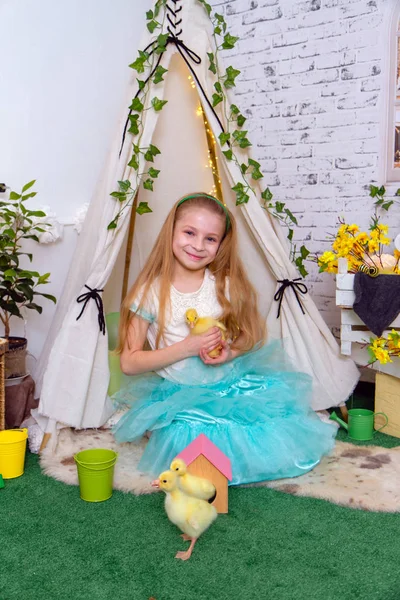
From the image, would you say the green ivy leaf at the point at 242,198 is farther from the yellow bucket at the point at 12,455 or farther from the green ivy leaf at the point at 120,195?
the yellow bucket at the point at 12,455

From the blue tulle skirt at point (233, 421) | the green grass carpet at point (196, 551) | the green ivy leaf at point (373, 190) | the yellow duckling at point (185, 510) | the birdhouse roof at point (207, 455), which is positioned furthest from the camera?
the green ivy leaf at point (373, 190)

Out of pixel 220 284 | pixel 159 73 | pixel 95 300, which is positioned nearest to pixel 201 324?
pixel 220 284

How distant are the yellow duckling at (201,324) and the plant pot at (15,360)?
907 mm

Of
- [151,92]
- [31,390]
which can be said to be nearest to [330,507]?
[31,390]

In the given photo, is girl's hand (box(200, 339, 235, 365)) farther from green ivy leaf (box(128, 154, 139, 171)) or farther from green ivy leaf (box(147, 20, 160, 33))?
green ivy leaf (box(147, 20, 160, 33))

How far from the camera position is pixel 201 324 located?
2.37 m

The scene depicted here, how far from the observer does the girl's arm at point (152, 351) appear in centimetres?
235

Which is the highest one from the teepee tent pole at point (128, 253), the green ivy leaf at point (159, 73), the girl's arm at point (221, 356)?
the green ivy leaf at point (159, 73)

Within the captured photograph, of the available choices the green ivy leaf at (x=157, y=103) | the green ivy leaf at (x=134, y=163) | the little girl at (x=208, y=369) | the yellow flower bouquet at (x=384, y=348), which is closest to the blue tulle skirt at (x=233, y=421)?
the little girl at (x=208, y=369)

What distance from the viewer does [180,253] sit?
8.21 feet

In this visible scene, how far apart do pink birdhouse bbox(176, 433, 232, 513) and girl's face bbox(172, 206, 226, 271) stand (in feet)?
2.72

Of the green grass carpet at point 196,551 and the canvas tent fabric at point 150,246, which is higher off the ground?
the canvas tent fabric at point 150,246

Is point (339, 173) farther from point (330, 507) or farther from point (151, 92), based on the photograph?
point (330, 507)

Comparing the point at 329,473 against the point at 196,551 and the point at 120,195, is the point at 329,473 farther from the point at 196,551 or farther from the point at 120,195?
the point at 120,195
